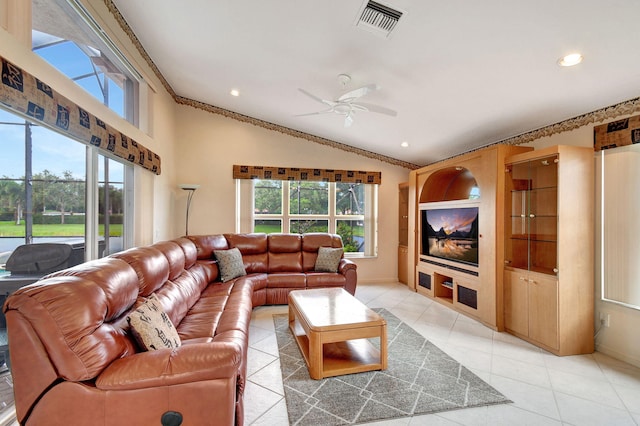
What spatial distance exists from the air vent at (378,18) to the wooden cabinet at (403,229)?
139 inches

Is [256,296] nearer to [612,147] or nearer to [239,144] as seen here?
[239,144]

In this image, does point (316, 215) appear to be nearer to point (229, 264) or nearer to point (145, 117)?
point (229, 264)

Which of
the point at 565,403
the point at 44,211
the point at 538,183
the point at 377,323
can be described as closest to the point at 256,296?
the point at 377,323

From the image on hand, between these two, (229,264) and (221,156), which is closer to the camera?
(229,264)

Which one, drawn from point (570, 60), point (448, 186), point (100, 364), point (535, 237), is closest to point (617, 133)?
point (570, 60)

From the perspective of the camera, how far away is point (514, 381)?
2199mm

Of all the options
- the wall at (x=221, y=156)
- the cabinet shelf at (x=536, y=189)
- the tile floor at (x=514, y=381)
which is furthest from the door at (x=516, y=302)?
the wall at (x=221, y=156)

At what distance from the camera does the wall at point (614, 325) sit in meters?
2.47

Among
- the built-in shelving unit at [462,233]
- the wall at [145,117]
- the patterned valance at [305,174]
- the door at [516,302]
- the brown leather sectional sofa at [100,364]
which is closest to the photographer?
the brown leather sectional sofa at [100,364]

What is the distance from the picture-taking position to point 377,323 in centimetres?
228

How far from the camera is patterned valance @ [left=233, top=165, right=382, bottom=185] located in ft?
16.3

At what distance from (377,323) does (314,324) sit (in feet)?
1.66

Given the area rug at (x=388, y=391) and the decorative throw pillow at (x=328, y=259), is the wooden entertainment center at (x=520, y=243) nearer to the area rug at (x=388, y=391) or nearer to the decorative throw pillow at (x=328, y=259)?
the area rug at (x=388, y=391)

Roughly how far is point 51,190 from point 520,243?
4445 mm
